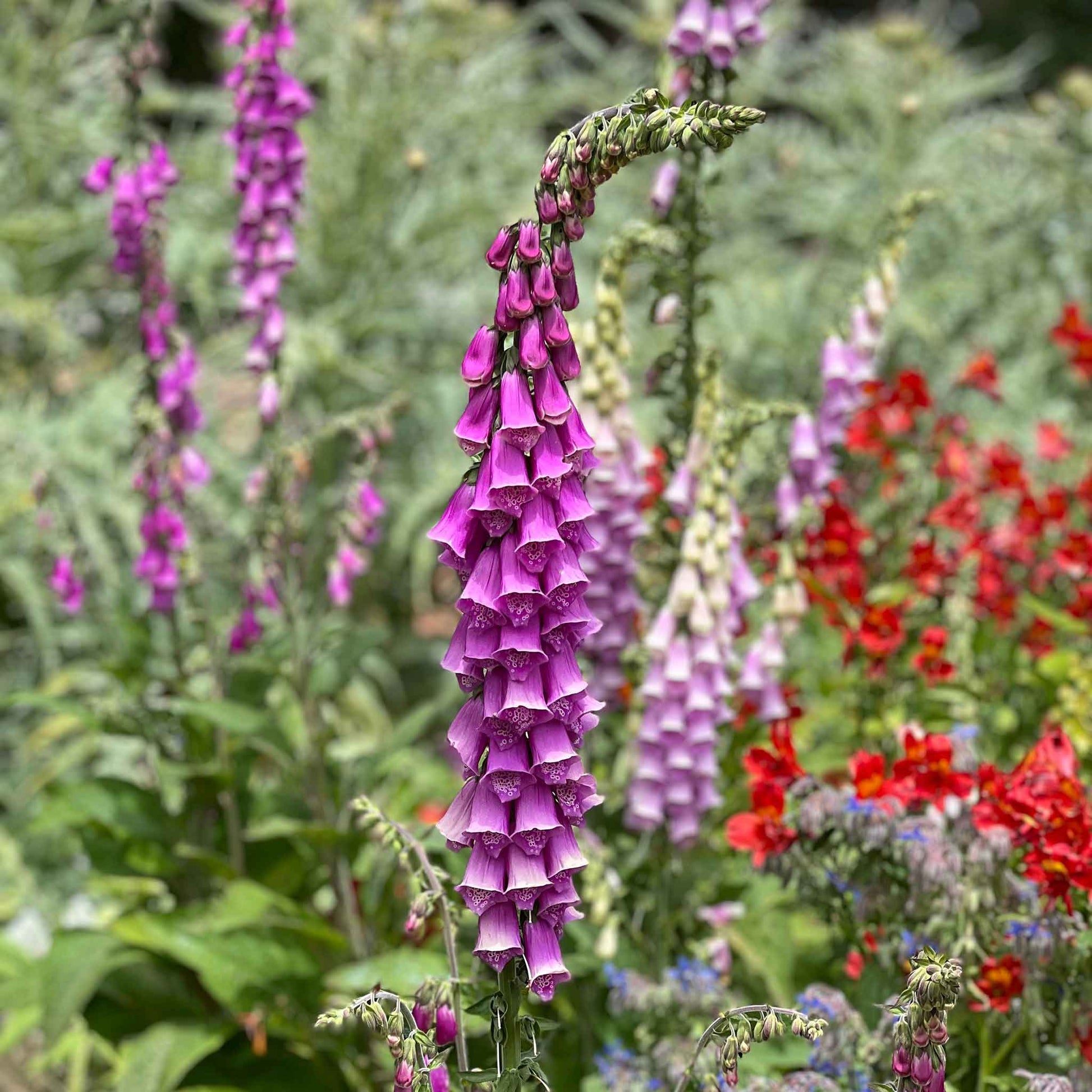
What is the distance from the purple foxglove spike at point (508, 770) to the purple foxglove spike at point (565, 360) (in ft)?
1.34

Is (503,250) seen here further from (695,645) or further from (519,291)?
(695,645)

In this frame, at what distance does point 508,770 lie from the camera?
1399mm

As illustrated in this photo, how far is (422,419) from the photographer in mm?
4672

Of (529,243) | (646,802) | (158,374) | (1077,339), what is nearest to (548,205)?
(529,243)

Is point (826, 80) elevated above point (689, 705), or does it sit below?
above

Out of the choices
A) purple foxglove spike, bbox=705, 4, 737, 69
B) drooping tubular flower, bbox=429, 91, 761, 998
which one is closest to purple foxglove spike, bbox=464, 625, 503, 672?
drooping tubular flower, bbox=429, 91, 761, 998

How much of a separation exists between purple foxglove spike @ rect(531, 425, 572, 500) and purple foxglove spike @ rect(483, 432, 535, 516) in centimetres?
1

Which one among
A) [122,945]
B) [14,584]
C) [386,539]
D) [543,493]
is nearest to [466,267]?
[386,539]

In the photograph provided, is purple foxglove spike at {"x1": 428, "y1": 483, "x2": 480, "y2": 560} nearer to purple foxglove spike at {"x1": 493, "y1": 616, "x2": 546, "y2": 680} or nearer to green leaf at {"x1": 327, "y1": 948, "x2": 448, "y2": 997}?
purple foxglove spike at {"x1": 493, "y1": 616, "x2": 546, "y2": 680}

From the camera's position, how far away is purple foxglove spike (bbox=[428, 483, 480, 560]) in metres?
1.40

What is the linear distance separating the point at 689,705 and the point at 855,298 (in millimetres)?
933

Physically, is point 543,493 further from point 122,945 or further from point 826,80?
point 826,80

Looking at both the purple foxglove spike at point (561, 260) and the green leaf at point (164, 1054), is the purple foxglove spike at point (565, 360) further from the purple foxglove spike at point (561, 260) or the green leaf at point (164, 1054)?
the green leaf at point (164, 1054)

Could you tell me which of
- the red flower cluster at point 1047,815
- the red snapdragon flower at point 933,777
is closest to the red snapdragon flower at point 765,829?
the red snapdragon flower at point 933,777
